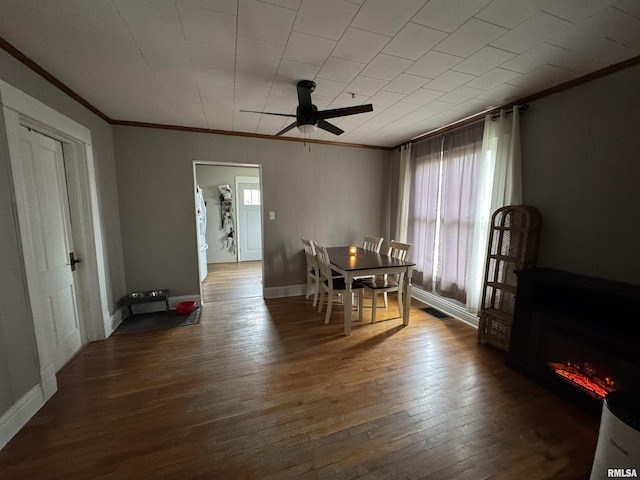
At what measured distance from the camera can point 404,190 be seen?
4043 millimetres

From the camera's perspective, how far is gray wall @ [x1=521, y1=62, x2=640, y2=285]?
1.86m

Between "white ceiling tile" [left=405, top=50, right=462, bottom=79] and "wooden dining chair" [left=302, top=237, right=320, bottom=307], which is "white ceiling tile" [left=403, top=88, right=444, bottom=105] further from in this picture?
"wooden dining chair" [left=302, top=237, right=320, bottom=307]

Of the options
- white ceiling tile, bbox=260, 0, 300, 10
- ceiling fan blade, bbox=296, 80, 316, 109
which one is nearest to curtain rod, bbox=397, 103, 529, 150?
ceiling fan blade, bbox=296, 80, 316, 109

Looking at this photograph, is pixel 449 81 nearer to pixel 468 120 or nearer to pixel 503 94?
pixel 503 94

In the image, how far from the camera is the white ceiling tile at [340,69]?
188 centimetres

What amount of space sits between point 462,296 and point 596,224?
151 centimetres

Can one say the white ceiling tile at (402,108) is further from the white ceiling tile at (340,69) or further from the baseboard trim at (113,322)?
the baseboard trim at (113,322)

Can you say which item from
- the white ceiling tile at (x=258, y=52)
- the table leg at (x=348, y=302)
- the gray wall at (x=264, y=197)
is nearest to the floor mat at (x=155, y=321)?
the gray wall at (x=264, y=197)

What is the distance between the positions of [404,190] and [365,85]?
2.11 meters

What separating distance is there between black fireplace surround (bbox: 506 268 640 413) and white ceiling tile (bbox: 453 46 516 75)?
1667 millimetres

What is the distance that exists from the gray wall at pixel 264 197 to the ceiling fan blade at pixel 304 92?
1.79 metres

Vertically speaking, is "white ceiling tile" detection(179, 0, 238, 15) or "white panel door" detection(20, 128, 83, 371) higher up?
"white ceiling tile" detection(179, 0, 238, 15)

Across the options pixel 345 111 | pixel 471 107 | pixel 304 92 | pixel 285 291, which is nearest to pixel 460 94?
pixel 471 107

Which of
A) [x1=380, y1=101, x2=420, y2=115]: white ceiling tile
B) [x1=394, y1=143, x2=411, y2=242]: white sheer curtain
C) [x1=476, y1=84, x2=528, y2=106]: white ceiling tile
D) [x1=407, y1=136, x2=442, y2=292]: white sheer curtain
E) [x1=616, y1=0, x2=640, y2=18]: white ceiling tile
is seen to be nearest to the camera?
[x1=616, y1=0, x2=640, y2=18]: white ceiling tile
